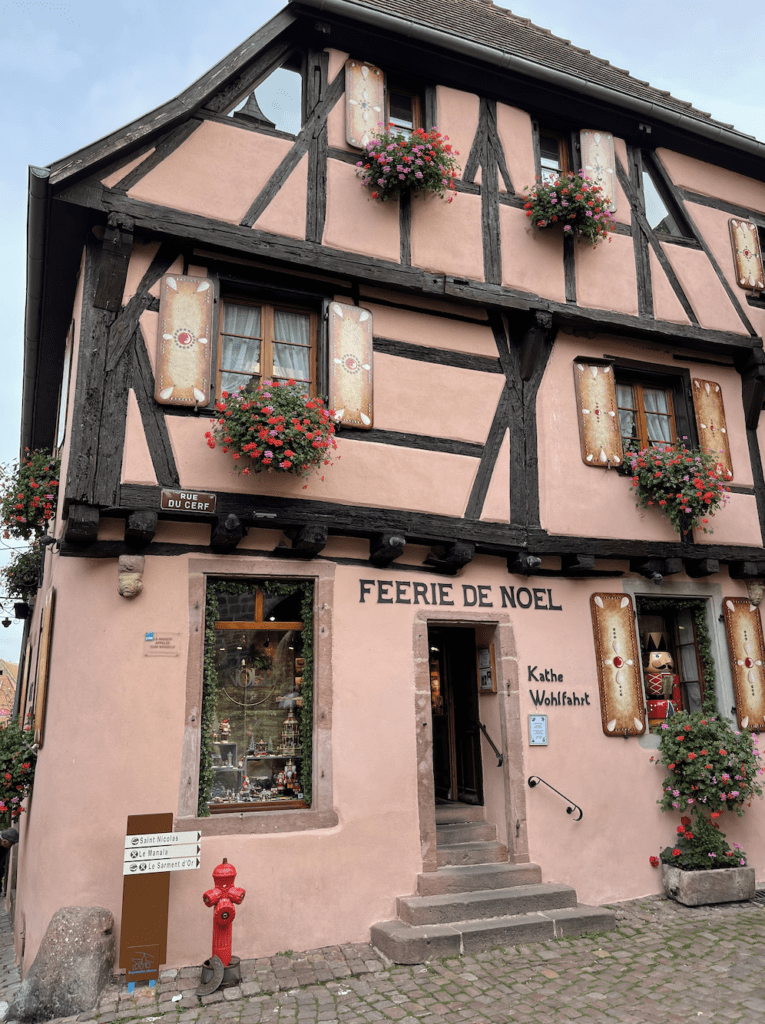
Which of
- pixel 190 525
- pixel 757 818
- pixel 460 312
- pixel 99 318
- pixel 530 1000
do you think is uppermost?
pixel 460 312

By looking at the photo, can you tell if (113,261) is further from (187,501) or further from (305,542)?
(305,542)

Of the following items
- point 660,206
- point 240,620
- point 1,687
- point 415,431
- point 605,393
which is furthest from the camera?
point 1,687

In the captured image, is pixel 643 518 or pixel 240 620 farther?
pixel 643 518

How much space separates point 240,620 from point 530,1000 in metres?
3.30

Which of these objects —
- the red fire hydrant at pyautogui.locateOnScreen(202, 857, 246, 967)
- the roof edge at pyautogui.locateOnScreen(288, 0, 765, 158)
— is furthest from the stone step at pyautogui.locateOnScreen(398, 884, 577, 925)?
the roof edge at pyautogui.locateOnScreen(288, 0, 765, 158)

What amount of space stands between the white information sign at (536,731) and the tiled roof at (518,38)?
6421 mm

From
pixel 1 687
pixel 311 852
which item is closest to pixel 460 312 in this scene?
pixel 311 852

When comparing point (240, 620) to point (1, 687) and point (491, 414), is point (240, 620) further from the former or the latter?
point (1, 687)

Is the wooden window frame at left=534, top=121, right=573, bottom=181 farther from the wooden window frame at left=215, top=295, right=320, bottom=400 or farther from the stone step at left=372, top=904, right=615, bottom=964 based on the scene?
the stone step at left=372, top=904, right=615, bottom=964

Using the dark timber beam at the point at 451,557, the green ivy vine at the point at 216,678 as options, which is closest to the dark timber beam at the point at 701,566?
the dark timber beam at the point at 451,557

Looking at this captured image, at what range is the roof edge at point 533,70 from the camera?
22.8ft

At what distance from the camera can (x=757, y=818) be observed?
7453mm

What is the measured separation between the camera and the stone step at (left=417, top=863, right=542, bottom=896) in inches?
237

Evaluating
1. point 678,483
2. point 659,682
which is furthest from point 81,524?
point 659,682
